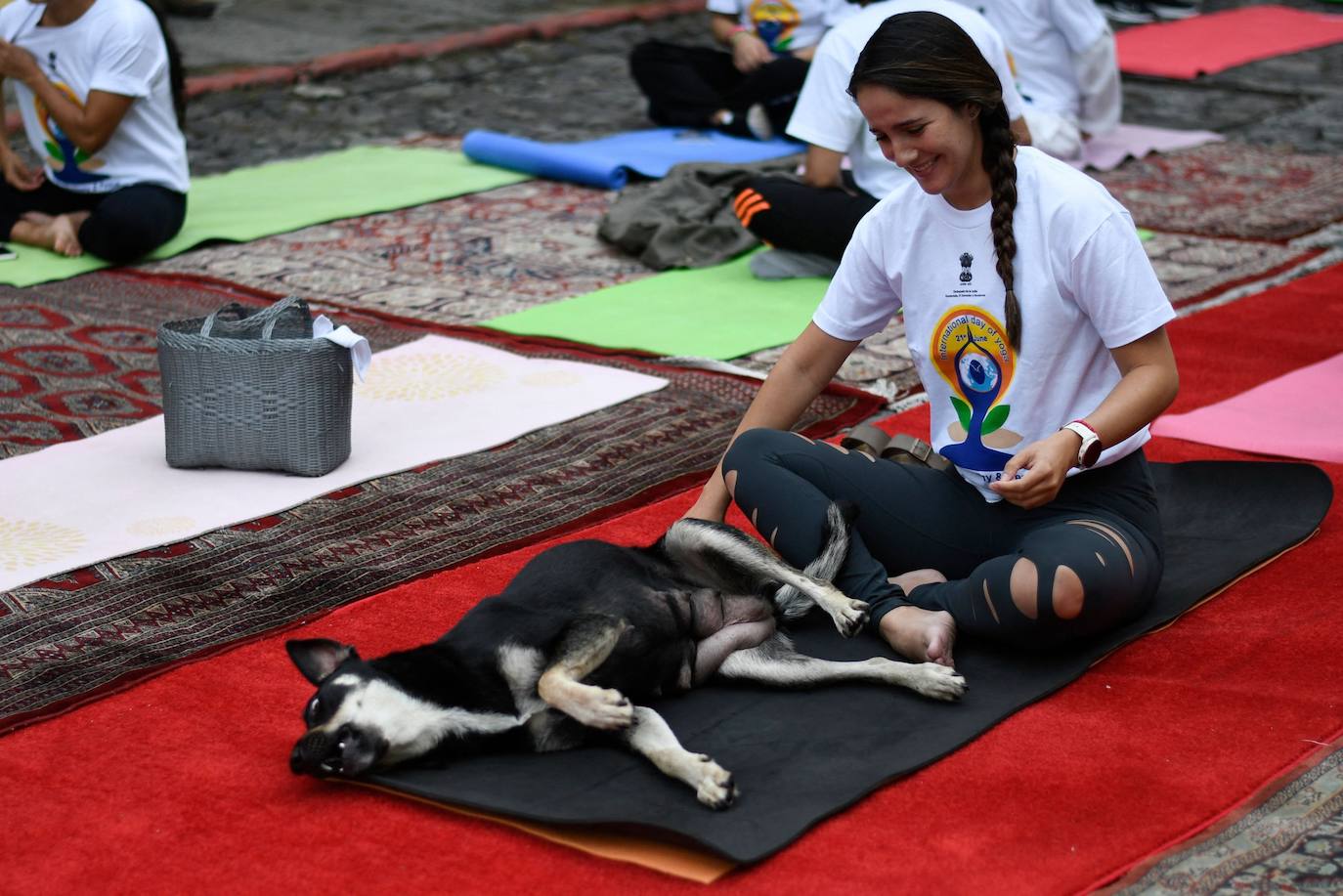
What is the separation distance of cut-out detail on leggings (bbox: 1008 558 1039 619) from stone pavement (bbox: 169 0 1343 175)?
6.33m

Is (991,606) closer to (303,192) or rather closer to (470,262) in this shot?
(470,262)

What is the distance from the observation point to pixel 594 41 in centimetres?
1214

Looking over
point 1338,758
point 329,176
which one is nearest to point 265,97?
point 329,176

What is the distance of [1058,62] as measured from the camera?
25.2 ft

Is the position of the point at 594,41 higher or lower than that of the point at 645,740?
lower

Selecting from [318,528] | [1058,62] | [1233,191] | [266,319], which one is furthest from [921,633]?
[1058,62]

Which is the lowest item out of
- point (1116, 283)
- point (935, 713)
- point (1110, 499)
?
point (935, 713)

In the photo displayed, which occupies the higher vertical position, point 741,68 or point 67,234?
point 741,68

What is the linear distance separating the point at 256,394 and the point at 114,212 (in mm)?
2599

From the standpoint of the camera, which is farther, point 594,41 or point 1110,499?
point 594,41

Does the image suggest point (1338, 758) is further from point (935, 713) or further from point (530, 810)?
point (530, 810)

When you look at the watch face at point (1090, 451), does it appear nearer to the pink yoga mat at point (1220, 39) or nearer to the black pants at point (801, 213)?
the black pants at point (801, 213)

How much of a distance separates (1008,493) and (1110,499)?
0.46m

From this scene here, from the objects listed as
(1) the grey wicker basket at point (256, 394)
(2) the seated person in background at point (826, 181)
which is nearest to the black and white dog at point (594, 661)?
(1) the grey wicker basket at point (256, 394)
